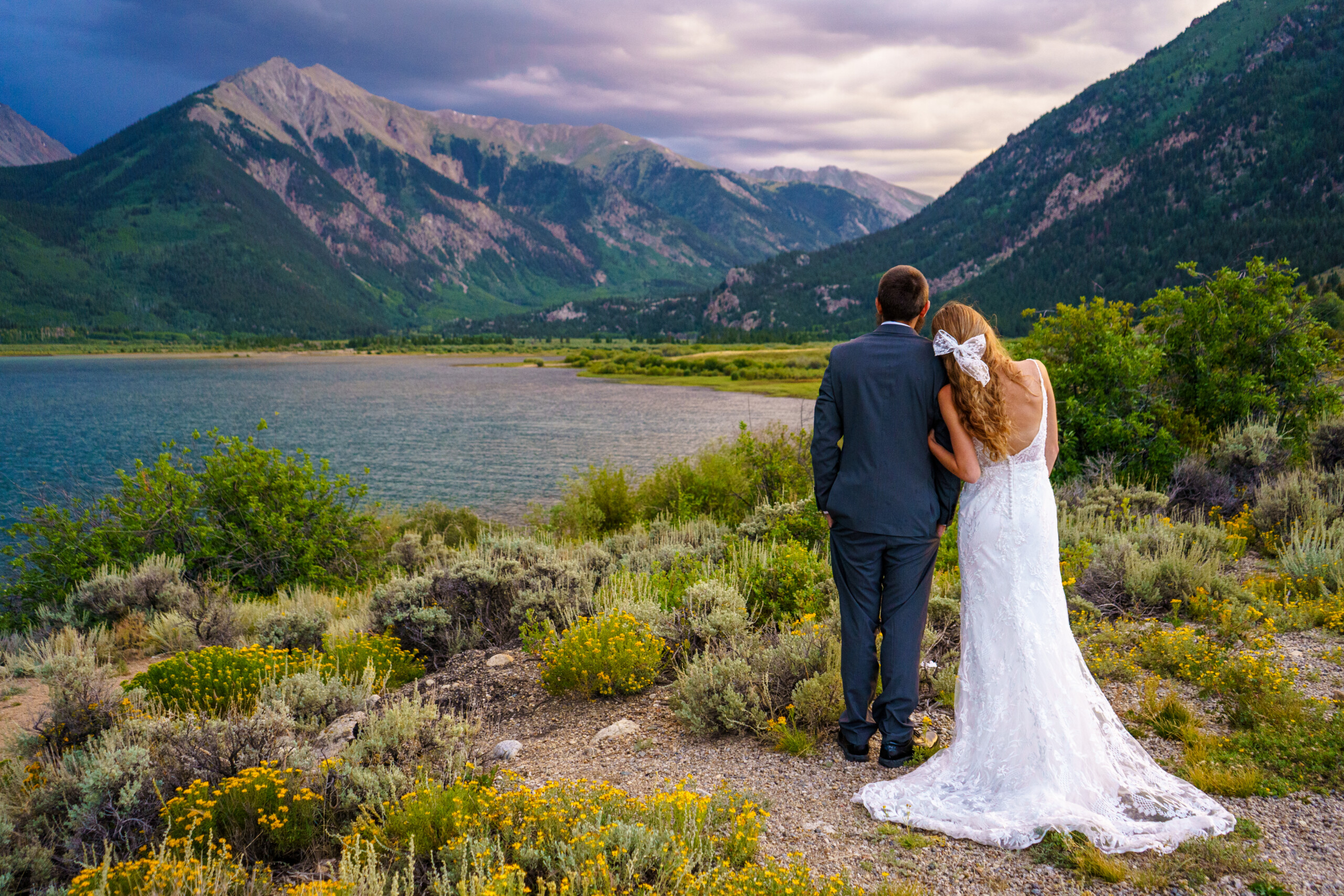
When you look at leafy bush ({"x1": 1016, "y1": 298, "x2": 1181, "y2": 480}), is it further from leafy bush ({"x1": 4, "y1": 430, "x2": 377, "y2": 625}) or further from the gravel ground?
leafy bush ({"x1": 4, "y1": 430, "x2": 377, "y2": 625})

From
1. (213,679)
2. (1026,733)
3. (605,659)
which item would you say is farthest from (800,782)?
(213,679)

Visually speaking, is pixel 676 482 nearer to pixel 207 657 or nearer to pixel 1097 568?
pixel 1097 568

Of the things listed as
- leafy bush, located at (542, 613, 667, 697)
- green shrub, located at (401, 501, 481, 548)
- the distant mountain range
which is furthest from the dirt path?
the distant mountain range

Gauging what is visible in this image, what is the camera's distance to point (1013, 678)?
13.7 feet

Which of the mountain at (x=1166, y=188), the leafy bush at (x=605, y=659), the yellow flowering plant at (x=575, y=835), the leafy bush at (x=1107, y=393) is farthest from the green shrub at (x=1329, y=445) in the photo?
the mountain at (x=1166, y=188)

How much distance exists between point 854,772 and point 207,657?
202 inches

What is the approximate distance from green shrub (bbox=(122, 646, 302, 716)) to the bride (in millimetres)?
4631

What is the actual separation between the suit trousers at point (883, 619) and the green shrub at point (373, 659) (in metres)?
3.93

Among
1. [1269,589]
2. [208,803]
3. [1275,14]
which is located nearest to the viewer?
[208,803]

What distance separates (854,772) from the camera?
14.7 feet

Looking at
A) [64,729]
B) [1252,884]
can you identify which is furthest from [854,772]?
[64,729]

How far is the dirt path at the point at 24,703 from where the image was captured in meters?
5.98

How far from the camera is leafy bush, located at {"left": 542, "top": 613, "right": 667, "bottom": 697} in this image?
6016mm

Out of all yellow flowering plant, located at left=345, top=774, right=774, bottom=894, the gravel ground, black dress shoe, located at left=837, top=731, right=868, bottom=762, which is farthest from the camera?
black dress shoe, located at left=837, top=731, right=868, bottom=762
